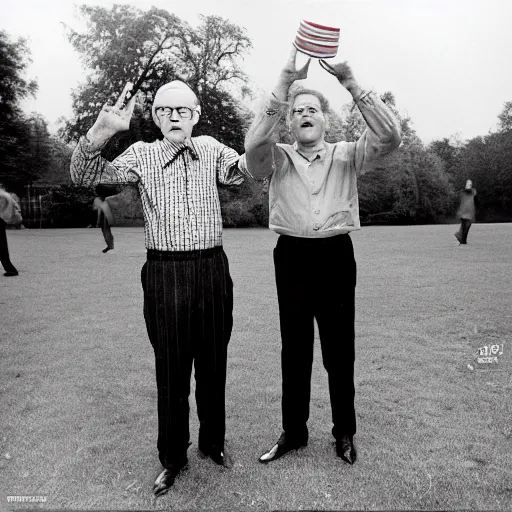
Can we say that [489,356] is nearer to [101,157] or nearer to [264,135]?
[264,135]

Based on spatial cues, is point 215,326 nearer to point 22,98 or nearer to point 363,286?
point 363,286

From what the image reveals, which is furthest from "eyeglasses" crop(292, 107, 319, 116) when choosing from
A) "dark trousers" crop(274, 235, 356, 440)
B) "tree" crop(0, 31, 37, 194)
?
"tree" crop(0, 31, 37, 194)

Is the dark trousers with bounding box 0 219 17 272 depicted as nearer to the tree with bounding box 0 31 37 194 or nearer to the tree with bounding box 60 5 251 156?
the tree with bounding box 60 5 251 156

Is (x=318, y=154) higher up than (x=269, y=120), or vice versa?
(x=269, y=120)

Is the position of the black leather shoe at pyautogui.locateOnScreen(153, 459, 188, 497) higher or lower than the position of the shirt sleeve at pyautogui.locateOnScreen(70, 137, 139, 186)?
lower

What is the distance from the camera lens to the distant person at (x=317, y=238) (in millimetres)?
2867

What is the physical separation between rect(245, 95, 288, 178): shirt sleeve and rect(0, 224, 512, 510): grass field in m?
1.61

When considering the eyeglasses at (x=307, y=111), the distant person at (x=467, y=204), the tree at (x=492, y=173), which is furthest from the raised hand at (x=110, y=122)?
the distant person at (x=467, y=204)

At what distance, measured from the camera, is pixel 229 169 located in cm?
279

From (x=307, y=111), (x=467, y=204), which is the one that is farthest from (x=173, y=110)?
(x=467, y=204)

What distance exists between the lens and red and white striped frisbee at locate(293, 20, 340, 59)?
215 cm

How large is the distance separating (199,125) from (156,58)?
1210 mm

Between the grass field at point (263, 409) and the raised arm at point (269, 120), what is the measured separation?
5.36 ft

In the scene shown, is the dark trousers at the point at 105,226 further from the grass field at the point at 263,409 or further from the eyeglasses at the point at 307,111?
the eyeglasses at the point at 307,111
